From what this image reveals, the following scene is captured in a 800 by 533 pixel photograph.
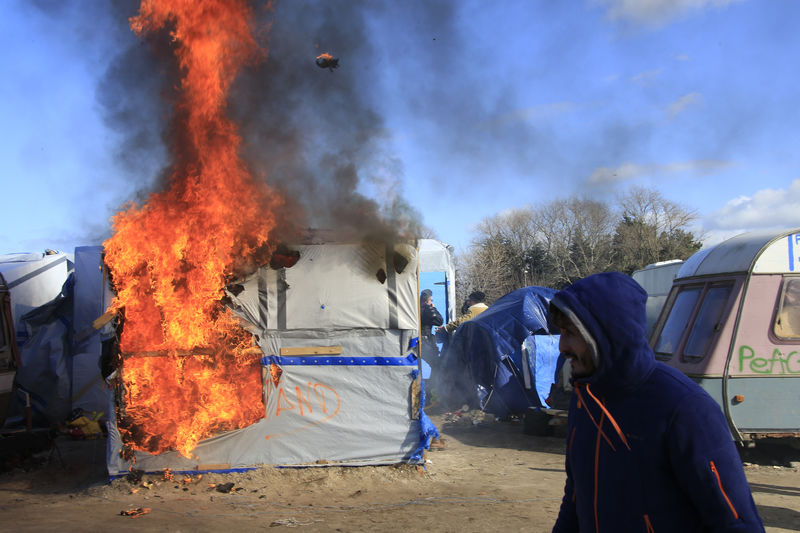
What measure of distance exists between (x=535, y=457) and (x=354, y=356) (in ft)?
11.2

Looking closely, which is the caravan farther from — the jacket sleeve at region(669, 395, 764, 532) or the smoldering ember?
the jacket sleeve at region(669, 395, 764, 532)

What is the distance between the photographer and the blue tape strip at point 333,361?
23.6 feet

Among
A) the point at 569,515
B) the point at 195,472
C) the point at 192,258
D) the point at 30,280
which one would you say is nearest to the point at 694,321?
the point at 569,515

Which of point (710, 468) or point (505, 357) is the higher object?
point (710, 468)

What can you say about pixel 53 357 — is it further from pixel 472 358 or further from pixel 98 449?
pixel 472 358

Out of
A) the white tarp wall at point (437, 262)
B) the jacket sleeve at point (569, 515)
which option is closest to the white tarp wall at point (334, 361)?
the jacket sleeve at point (569, 515)

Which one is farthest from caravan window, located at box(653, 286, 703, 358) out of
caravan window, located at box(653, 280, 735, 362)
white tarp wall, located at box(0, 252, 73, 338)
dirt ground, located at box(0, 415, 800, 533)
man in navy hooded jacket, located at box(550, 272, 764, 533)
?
white tarp wall, located at box(0, 252, 73, 338)

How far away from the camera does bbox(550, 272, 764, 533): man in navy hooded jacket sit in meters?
1.67

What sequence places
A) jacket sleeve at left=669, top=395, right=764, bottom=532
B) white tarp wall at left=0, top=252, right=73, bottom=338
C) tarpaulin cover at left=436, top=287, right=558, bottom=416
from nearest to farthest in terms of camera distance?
jacket sleeve at left=669, top=395, right=764, bottom=532 → tarpaulin cover at left=436, top=287, right=558, bottom=416 → white tarp wall at left=0, top=252, right=73, bottom=338

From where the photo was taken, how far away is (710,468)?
1.66 metres

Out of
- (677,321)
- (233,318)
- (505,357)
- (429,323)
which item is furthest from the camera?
(429,323)

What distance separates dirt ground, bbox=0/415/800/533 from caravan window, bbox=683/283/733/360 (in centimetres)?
164

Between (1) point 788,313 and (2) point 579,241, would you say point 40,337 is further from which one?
(2) point 579,241

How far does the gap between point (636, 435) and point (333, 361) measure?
5.65 meters
